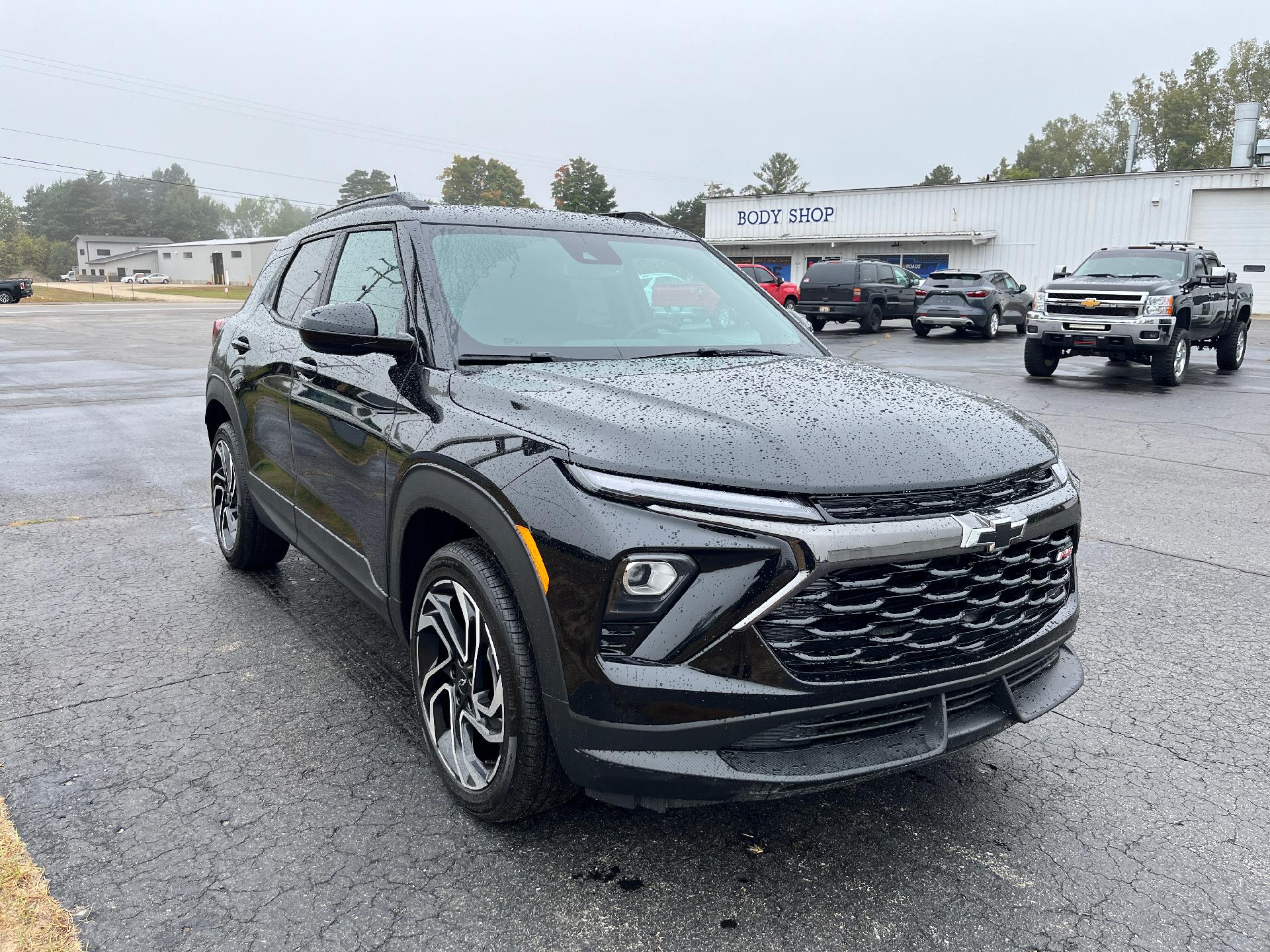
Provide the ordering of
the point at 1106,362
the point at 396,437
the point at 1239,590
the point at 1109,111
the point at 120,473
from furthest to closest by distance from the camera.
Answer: the point at 1109,111 → the point at 1106,362 → the point at 120,473 → the point at 1239,590 → the point at 396,437

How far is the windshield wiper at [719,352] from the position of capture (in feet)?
Answer: 11.2

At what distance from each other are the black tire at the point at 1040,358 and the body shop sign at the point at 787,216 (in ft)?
94.2

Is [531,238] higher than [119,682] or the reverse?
higher

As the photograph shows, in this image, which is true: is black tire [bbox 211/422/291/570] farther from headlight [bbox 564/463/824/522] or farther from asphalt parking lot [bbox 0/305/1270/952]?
headlight [bbox 564/463/824/522]

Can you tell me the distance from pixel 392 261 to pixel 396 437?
2.61 feet

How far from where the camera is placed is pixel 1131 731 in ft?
11.1

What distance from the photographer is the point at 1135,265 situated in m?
14.9

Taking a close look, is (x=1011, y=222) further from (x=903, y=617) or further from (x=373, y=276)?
(x=903, y=617)

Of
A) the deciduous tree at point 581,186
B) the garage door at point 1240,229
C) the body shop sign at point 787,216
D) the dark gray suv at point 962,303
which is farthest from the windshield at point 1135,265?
the deciduous tree at point 581,186

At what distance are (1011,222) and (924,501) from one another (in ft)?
132

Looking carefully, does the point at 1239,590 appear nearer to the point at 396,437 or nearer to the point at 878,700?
the point at 878,700

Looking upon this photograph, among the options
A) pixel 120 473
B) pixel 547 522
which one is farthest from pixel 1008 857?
pixel 120 473

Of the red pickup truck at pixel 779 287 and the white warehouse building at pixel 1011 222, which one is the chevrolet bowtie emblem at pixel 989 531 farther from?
the white warehouse building at pixel 1011 222

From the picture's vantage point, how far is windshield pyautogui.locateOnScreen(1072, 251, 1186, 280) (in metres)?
14.6
